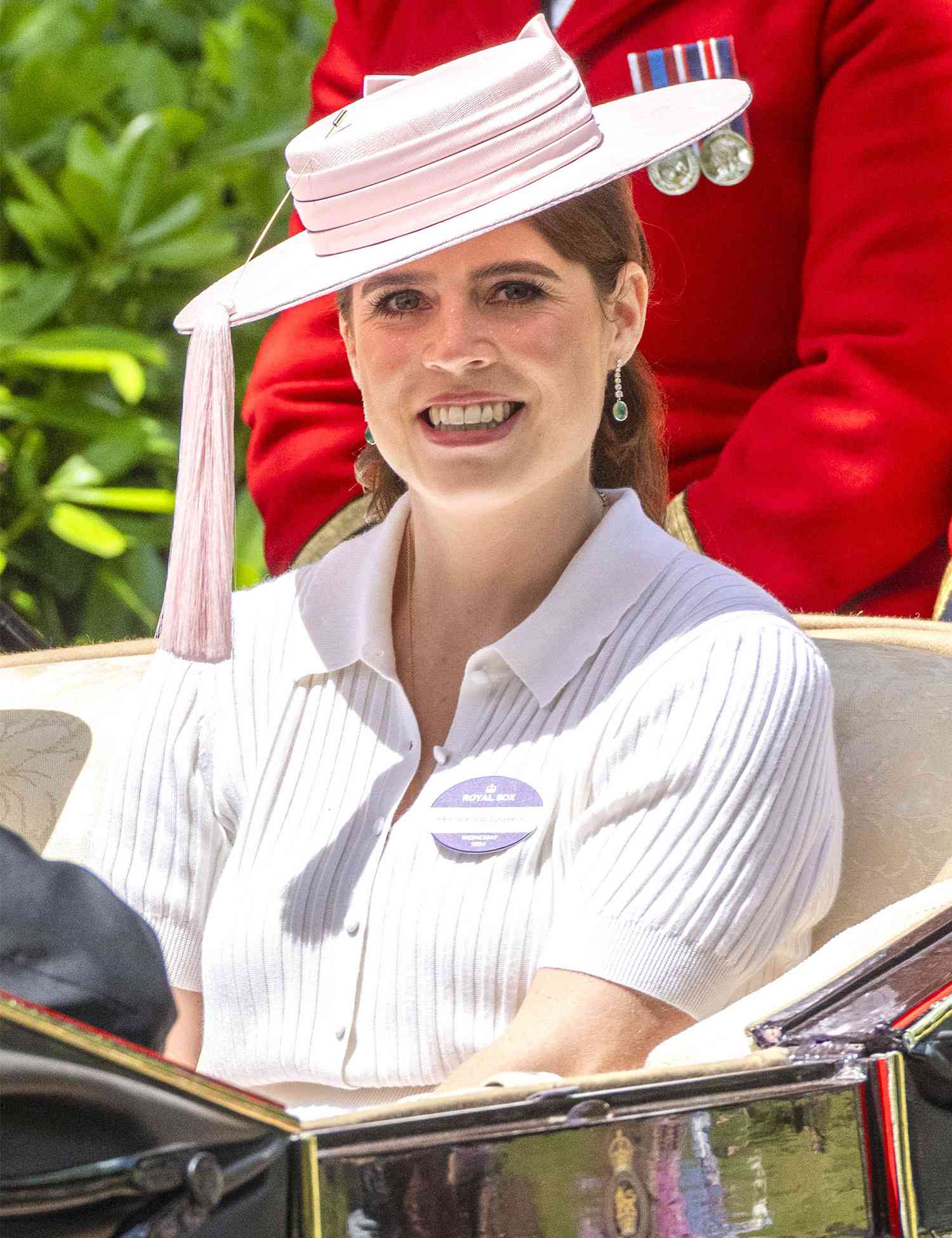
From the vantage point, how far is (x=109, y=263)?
10.8 feet

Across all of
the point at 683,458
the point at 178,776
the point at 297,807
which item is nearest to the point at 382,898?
the point at 297,807

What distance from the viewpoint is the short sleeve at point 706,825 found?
4.20 feet

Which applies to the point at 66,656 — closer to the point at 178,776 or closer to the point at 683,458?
the point at 178,776

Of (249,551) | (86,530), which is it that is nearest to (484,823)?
(249,551)

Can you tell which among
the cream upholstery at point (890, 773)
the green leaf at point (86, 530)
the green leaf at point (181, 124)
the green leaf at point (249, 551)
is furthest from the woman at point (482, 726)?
the green leaf at point (181, 124)

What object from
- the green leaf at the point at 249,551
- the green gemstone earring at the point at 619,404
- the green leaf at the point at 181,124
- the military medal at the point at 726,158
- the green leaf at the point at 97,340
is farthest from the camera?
the green leaf at the point at 181,124

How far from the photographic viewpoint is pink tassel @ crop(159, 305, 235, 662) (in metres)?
1.42

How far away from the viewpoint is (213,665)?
1563 millimetres

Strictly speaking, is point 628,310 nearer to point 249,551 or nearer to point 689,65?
point 689,65

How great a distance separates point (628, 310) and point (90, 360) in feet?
6.01

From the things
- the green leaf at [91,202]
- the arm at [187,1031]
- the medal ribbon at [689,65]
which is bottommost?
the arm at [187,1031]

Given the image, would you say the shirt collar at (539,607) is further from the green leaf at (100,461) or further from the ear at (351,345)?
the green leaf at (100,461)

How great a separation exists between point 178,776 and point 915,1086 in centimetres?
68

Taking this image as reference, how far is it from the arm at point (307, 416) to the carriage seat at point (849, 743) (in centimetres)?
26
